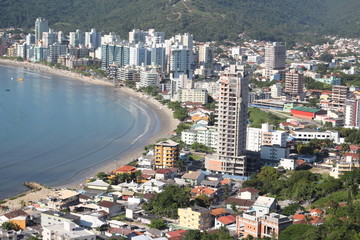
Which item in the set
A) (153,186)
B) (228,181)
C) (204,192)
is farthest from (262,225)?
(228,181)

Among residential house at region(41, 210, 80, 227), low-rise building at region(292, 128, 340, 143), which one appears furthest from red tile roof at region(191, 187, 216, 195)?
low-rise building at region(292, 128, 340, 143)

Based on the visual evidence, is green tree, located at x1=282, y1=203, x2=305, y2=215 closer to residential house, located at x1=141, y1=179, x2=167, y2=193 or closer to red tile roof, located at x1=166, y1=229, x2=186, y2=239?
red tile roof, located at x1=166, y1=229, x2=186, y2=239

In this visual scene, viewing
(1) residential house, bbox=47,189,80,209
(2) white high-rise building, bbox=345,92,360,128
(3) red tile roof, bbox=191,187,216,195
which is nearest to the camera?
(1) residential house, bbox=47,189,80,209

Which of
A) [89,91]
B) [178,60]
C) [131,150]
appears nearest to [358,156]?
[131,150]

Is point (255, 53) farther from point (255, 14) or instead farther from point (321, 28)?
point (321, 28)

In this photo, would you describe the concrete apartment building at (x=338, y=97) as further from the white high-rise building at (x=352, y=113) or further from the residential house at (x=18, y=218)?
the residential house at (x=18, y=218)

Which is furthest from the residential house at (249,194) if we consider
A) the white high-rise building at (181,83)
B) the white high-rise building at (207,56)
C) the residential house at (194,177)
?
the white high-rise building at (207,56)

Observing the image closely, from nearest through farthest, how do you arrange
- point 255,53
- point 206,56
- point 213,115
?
point 213,115 → point 206,56 → point 255,53
